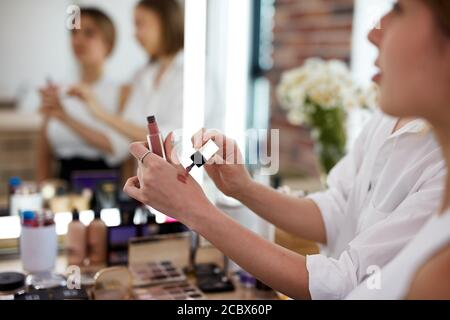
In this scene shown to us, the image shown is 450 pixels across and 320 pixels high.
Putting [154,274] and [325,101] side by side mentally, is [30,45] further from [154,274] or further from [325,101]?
[154,274]

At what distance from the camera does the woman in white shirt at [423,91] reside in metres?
0.56

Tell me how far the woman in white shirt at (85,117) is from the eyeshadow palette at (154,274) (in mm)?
830

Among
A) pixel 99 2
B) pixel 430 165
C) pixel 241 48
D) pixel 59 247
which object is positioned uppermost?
Result: pixel 99 2

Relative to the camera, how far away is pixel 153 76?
1.97 metres

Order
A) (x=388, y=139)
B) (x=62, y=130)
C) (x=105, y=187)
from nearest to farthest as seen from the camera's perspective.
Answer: (x=388, y=139), (x=105, y=187), (x=62, y=130)

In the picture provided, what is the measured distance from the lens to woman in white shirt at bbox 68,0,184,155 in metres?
1.76

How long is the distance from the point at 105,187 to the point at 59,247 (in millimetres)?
193

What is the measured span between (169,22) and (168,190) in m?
1.27

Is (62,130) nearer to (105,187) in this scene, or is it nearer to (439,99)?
(105,187)

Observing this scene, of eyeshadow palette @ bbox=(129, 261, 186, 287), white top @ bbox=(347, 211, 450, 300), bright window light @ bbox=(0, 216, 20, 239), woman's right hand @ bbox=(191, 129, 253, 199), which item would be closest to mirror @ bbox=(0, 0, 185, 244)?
bright window light @ bbox=(0, 216, 20, 239)

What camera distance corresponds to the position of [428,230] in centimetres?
58
